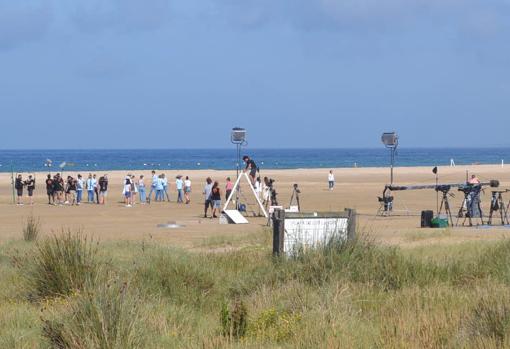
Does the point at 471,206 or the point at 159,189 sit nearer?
the point at 471,206

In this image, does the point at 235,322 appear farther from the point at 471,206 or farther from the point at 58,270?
the point at 471,206

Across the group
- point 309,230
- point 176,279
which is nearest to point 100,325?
point 176,279

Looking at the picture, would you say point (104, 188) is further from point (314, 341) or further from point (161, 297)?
point (314, 341)

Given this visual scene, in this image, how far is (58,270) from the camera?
11578mm

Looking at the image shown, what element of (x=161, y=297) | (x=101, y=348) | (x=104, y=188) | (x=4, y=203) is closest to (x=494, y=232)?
(x=161, y=297)

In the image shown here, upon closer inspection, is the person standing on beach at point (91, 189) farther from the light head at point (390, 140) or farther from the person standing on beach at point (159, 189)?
the light head at point (390, 140)

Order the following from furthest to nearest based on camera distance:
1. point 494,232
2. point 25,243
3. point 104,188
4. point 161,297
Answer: point 104,188 → point 494,232 → point 25,243 → point 161,297

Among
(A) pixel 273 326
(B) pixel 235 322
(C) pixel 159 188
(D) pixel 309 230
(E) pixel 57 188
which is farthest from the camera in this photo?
(C) pixel 159 188

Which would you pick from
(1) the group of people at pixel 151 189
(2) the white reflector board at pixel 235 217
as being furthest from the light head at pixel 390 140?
(1) the group of people at pixel 151 189

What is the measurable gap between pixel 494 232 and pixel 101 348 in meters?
17.4

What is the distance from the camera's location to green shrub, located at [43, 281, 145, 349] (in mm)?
7980

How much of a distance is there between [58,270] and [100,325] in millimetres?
3671

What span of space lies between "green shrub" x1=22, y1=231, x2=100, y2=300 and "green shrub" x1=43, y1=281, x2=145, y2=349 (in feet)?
9.30

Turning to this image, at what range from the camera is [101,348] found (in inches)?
312
